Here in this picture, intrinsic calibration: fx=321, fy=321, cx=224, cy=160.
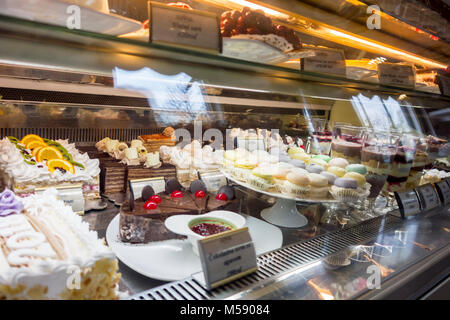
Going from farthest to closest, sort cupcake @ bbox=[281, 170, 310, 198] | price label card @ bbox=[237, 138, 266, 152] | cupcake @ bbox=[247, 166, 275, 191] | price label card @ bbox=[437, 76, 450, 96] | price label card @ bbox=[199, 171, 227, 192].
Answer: price label card @ bbox=[237, 138, 266, 152], price label card @ bbox=[437, 76, 450, 96], price label card @ bbox=[199, 171, 227, 192], cupcake @ bbox=[247, 166, 275, 191], cupcake @ bbox=[281, 170, 310, 198]

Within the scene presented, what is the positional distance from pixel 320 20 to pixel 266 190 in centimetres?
95

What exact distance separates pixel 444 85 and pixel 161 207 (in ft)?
7.60

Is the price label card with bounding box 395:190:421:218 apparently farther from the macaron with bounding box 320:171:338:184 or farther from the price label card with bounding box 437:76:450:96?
the price label card with bounding box 437:76:450:96

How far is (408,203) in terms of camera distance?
6.17ft

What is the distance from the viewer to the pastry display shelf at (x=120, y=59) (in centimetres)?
81

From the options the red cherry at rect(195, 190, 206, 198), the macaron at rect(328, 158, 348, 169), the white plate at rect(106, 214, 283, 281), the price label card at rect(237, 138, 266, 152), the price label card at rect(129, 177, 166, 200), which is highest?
the price label card at rect(237, 138, 266, 152)

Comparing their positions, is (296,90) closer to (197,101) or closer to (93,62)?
(93,62)

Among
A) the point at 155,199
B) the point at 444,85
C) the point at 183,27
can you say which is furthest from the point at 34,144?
the point at 444,85

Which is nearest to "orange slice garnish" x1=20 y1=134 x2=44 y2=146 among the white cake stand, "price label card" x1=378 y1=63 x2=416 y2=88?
the white cake stand

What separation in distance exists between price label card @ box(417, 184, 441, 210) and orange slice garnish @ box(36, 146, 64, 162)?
225cm

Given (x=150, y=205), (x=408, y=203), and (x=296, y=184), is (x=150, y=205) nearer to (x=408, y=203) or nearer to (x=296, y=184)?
(x=296, y=184)

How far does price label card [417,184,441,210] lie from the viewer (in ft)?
6.39

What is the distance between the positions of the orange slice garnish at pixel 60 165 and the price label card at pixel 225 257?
1275 mm
